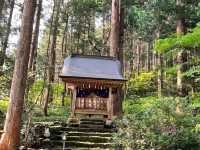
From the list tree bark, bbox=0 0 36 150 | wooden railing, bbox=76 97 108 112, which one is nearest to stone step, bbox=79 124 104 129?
wooden railing, bbox=76 97 108 112

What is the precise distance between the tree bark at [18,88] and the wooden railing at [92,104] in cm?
662

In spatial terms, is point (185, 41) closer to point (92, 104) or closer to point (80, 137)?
point (80, 137)

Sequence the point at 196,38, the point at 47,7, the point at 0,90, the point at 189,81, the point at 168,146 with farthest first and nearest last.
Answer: the point at 47,7
the point at 189,81
the point at 0,90
the point at 168,146
the point at 196,38

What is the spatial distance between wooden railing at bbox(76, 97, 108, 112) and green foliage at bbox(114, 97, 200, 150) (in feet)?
17.7

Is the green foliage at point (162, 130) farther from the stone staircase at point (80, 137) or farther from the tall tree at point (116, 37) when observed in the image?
the tall tree at point (116, 37)

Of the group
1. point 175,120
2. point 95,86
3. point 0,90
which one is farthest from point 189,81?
point 0,90

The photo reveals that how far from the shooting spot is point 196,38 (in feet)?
29.0

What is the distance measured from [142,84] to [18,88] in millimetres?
24093

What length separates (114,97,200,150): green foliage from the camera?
1176cm

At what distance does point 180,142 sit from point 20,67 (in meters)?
5.70

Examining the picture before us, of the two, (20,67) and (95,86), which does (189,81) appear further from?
(20,67)

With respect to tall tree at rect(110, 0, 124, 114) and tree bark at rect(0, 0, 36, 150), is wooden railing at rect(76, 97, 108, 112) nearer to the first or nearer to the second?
tall tree at rect(110, 0, 124, 114)

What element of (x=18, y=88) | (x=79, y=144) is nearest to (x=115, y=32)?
(x=79, y=144)

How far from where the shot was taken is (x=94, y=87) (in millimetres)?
18016
